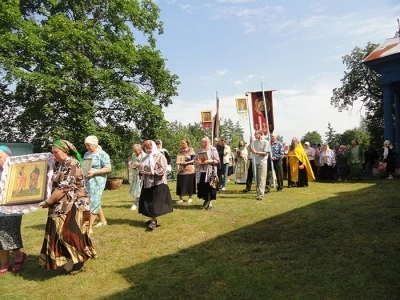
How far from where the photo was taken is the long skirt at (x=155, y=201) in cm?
694

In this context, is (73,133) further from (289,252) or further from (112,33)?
(289,252)

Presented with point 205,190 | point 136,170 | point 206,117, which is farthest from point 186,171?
point 206,117

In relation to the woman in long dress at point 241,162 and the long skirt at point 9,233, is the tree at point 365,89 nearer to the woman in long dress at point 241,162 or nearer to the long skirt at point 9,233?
the woman in long dress at point 241,162

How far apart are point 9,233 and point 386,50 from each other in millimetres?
17625

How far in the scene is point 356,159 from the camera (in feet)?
46.3

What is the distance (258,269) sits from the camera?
192 inches

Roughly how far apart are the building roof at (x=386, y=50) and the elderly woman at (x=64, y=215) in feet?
51.5

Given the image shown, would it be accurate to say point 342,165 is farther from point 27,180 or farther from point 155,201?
point 27,180

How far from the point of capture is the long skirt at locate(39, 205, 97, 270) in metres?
4.92

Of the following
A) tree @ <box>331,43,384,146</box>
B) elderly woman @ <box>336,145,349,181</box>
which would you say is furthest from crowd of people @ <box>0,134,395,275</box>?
tree @ <box>331,43,384,146</box>

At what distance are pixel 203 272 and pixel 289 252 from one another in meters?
1.42

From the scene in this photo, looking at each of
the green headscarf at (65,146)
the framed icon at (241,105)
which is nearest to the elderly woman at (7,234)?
the green headscarf at (65,146)

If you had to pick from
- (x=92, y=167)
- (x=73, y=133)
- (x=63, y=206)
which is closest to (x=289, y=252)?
(x=63, y=206)

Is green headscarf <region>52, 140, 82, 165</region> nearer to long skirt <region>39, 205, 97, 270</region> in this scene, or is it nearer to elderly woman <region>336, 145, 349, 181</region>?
long skirt <region>39, 205, 97, 270</region>
